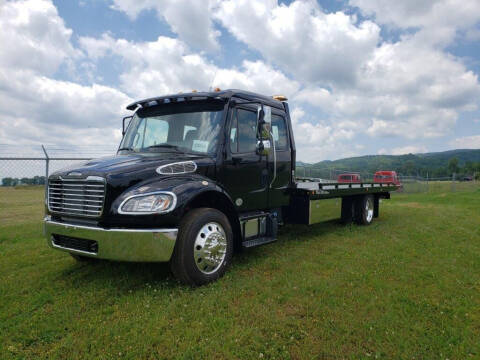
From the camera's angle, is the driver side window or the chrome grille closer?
the chrome grille

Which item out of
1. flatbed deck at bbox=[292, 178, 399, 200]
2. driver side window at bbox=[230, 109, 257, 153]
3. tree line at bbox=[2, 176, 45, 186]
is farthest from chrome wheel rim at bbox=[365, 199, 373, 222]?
tree line at bbox=[2, 176, 45, 186]

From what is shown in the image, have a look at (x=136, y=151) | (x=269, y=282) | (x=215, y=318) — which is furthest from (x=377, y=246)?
(x=136, y=151)

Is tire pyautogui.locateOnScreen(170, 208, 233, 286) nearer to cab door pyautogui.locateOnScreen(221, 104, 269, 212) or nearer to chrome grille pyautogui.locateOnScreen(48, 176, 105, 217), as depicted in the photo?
cab door pyautogui.locateOnScreen(221, 104, 269, 212)

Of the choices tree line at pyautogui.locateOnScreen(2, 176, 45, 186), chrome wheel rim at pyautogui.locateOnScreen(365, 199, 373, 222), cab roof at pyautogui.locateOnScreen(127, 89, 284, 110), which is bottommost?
chrome wheel rim at pyautogui.locateOnScreen(365, 199, 373, 222)

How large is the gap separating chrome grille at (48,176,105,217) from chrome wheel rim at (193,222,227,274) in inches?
46.3

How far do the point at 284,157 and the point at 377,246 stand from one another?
2.36m

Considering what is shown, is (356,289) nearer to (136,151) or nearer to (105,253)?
(105,253)

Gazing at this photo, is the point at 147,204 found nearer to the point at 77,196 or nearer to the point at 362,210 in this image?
the point at 77,196

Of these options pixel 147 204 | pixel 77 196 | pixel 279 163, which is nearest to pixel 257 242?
pixel 279 163

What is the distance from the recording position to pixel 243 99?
5258mm

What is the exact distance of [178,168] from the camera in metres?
4.27

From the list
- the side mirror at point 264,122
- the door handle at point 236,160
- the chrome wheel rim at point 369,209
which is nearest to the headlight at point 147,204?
the door handle at point 236,160

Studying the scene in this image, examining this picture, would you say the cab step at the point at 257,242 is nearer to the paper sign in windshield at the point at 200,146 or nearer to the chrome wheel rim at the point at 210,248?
the chrome wheel rim at the point at 210,248

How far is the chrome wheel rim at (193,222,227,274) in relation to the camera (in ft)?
13.4
